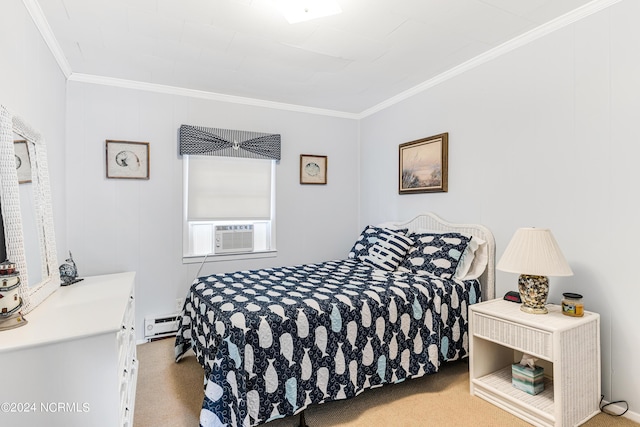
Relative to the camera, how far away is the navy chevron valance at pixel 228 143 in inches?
133

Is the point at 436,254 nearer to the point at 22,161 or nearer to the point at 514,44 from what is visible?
the point at 514,44

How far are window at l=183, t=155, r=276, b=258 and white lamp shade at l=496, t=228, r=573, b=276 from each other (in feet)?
8.10

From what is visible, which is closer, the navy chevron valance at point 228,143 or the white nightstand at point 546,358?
the white nightstand at point 546,358

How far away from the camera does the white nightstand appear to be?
1850 mm

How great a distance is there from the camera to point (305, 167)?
4059 millimetres

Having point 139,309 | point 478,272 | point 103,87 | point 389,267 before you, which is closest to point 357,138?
point 389,267

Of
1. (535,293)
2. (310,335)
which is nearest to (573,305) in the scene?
(535,293)

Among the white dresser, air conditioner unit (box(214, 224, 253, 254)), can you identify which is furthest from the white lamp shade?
air conditioner unit (box(214, 224, 253, 254))

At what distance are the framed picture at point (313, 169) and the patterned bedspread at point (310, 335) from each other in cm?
156

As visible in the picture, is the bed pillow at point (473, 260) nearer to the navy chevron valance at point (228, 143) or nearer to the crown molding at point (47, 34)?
the navy chevron valance at point (228, 143)

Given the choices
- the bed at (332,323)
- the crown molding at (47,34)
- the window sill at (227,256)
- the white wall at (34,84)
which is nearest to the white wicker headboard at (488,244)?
the bed at (332,323)

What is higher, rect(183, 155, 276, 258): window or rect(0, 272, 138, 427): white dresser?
rect(183, 155, 276, 258): window

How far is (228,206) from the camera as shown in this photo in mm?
3641

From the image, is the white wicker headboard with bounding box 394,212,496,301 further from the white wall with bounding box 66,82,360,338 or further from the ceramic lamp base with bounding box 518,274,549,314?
the white wall with bounding box 66,82,360,338
